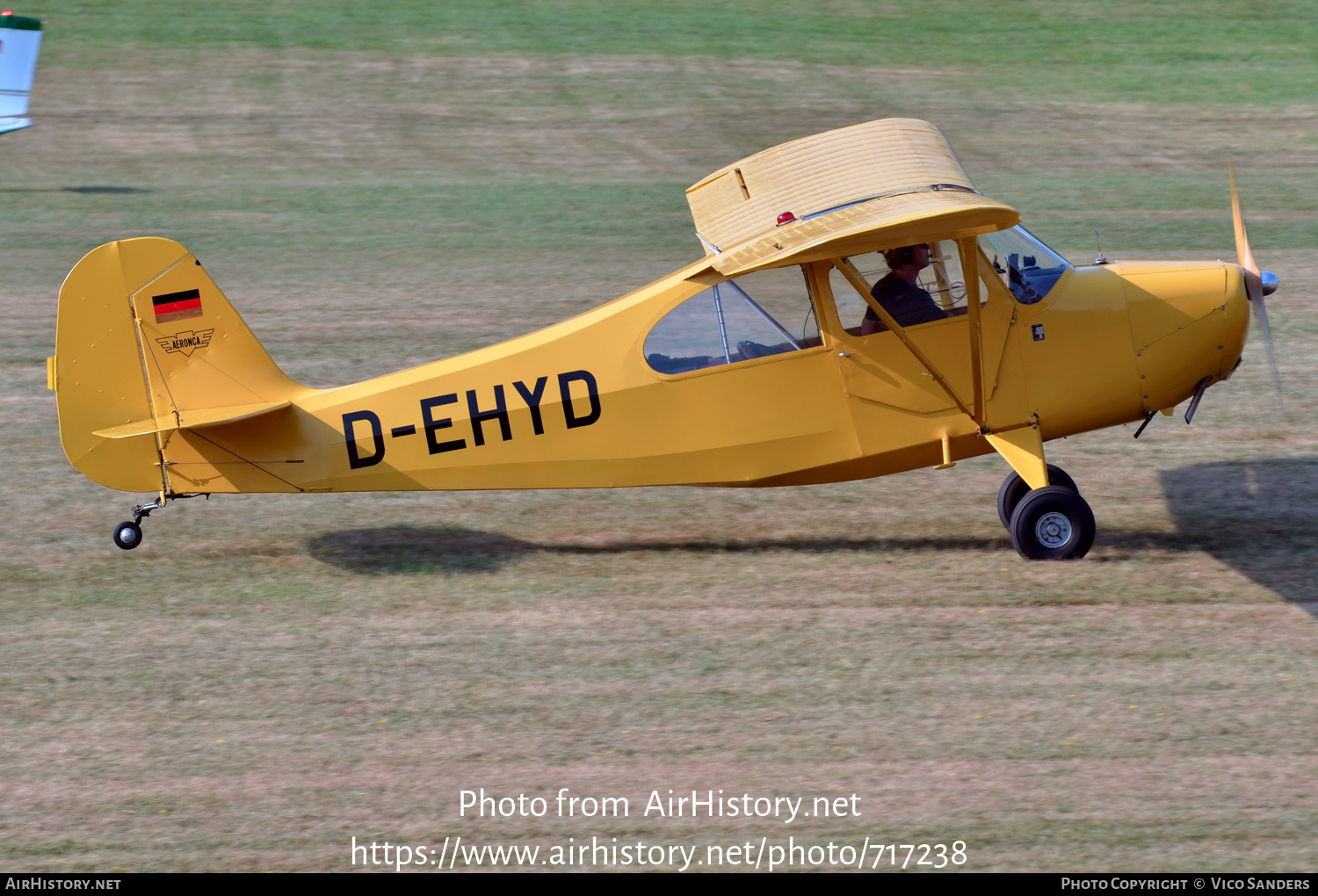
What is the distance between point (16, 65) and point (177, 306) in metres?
14.4

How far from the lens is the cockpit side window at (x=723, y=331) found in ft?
28.6

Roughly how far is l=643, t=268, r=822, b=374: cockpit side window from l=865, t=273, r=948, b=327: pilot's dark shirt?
0.44 meters

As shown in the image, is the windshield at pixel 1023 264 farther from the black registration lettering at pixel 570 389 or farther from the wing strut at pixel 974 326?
the black registration lettering at pixel 570 389

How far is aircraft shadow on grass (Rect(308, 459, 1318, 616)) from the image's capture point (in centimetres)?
910

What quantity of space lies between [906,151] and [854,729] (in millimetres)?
4270

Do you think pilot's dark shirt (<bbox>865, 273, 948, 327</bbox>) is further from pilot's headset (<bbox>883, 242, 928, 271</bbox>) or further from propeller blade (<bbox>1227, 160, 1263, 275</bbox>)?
propeller blade (<bbox>1227, 160, 1263, 275</bbox>)

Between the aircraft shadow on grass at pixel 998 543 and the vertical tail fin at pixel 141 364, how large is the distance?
53.6 inches

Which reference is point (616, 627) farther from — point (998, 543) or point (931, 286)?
Answer: point (931, 286)

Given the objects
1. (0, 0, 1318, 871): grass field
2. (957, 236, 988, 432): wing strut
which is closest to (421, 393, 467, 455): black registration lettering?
(0, 0, 1318, 871): grass field

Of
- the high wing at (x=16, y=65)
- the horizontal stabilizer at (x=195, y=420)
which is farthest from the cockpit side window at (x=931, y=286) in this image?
the high wing at (x=16, y=65)

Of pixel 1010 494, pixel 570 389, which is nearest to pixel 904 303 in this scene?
pixel 1010 494

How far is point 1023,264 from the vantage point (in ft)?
28.9

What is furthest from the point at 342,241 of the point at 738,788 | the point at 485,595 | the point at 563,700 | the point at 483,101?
the point at 738,788

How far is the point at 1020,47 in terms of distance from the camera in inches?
1099
